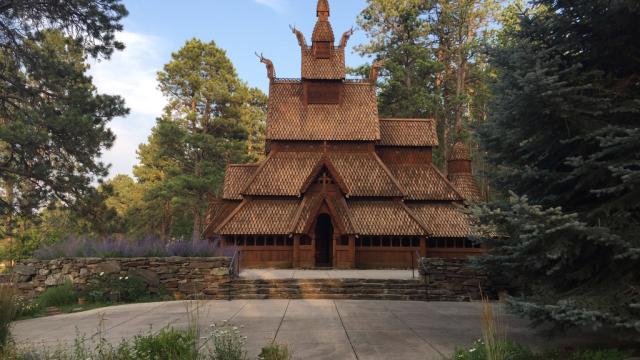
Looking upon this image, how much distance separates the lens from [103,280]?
1388 centimetres

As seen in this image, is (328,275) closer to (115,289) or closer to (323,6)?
(115,289)

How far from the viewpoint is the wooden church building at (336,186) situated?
76.0 feet

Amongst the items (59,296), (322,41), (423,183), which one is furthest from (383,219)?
(59,296)

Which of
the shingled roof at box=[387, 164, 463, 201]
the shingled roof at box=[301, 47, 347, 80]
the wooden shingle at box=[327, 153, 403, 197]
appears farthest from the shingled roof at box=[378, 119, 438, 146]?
the shingled roof at box=[301, 47, 347, 80]

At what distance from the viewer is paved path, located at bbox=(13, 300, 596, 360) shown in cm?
769

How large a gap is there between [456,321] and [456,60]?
126 feet

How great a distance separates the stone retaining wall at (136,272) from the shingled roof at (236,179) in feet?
38.5

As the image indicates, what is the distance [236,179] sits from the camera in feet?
89.8

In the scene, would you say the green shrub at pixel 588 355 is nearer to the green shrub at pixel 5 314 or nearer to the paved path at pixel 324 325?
the paved path at pixel 324 325

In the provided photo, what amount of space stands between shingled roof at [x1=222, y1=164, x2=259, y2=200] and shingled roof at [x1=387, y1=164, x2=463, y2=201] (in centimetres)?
900

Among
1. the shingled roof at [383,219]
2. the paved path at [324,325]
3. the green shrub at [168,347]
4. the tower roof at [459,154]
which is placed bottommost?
the paved path at [324,325]

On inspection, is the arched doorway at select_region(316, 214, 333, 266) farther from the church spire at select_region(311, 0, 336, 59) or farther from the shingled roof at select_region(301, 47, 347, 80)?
the church spire at select_region(311, 0, 336, 59)

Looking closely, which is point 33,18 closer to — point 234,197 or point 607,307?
point 234,197

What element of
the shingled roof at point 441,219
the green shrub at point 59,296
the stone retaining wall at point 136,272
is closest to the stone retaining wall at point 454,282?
the stone retaining wall at point 136,272
